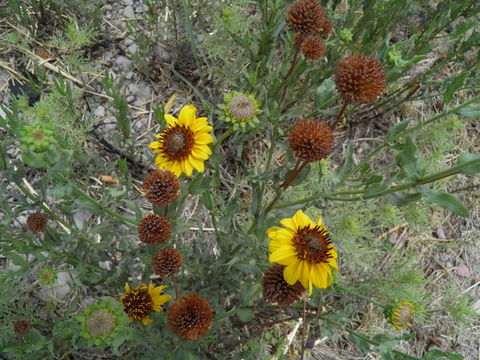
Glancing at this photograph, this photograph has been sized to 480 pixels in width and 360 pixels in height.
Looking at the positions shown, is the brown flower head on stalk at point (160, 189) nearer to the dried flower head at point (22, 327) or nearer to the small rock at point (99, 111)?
the dried flower head at point (22, 327)

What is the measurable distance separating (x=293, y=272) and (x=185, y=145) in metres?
0.64

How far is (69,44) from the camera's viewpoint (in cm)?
256

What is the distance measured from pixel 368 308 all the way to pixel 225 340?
1016 millimetres

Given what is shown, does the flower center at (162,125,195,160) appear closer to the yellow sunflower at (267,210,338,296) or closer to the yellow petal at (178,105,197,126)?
the yellow petal at (178,105,197,126)

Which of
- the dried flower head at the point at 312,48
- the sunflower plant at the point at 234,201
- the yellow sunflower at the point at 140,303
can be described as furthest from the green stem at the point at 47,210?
the dried flower head at the point at 312,48

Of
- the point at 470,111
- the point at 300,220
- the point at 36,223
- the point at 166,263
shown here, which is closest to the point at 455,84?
the point at 470,111

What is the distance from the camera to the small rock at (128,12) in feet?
9.61

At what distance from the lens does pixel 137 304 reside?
160 cm

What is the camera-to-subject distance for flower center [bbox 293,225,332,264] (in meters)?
1.41

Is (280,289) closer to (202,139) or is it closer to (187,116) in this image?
(202,139)

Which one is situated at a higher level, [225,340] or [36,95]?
[36,95]

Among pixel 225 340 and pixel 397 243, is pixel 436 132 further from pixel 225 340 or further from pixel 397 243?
pixel 225 340

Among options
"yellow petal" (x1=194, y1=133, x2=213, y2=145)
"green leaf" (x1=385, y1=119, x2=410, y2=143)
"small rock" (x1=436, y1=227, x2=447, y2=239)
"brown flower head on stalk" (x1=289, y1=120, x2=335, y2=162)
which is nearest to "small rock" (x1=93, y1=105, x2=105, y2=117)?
"yellow petal" (x1=194, y1=133, x2=213, y2=145)

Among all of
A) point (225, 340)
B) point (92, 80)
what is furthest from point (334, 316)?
point (92, 80)
